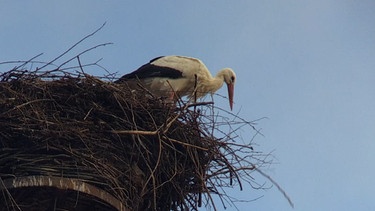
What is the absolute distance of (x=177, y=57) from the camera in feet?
24.9

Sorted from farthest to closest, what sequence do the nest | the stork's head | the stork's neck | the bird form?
the stork's head < the stork's neck < the bird < the nest

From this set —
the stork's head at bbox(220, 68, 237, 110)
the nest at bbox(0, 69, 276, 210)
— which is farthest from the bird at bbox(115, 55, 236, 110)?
the nest at bbox(0, 69, 276, 210)

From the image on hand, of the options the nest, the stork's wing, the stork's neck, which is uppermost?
the stork's neck

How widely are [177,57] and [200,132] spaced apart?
2194mm

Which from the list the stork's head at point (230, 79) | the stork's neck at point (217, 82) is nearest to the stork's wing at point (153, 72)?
the stork's neck at point (217, 82)

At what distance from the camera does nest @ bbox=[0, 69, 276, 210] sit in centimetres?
464

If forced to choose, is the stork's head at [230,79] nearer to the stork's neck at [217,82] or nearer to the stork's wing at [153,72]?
the stork's neck at [217,82]

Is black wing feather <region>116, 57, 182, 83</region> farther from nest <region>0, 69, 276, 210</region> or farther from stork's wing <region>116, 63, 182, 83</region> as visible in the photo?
nest <region>0, 69, 276, 210</region>

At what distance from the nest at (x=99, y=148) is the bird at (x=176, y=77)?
1.48 m

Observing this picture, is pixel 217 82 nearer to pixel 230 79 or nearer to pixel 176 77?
pixel 230 79

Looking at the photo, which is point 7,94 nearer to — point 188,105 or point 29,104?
point 29,104

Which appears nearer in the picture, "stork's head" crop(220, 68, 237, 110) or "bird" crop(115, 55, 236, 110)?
"bird" crop(115, 55, 236, 110)

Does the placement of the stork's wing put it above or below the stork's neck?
below

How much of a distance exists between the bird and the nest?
1483 mm
